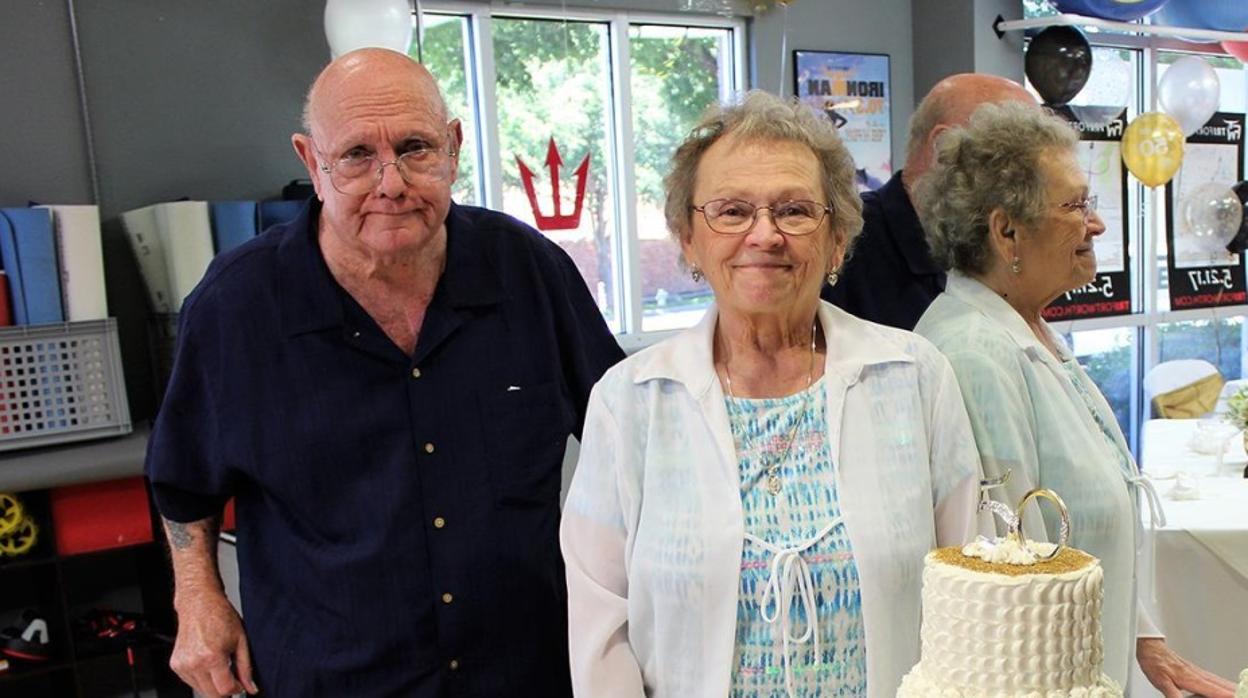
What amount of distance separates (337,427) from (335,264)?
0.30 m

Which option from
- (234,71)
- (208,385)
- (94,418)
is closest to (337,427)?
(208,385)

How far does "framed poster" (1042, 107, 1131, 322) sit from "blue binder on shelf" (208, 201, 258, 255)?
4616 mm

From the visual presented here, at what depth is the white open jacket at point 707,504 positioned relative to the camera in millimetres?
1228

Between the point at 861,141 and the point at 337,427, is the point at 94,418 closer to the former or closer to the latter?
the point at 337,427

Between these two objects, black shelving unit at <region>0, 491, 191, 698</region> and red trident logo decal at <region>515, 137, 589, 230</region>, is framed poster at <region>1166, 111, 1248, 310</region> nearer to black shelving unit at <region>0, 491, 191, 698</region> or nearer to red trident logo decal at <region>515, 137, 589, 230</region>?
red trident logo decal at <region>515, 137, 589, 230</region>

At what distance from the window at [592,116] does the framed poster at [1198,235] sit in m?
3.37

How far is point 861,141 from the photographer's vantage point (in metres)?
5.18

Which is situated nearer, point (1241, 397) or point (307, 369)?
point (307, 369)

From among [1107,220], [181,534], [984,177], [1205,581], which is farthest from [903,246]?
[1107,220]

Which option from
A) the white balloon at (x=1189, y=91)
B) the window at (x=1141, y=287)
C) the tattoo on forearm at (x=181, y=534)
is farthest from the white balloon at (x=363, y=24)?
the white balloon at (x=1189, y=91)

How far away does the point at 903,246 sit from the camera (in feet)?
6.73

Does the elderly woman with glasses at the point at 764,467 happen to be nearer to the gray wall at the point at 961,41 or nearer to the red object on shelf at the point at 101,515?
the red object on shelf at the point at 101,515

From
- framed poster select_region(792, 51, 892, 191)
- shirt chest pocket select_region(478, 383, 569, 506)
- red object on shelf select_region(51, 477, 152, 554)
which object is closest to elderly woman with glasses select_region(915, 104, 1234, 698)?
shirt chest pocket select_region(478, 383, 569, 506)

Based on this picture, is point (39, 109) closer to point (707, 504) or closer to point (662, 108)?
point (662, 108)
